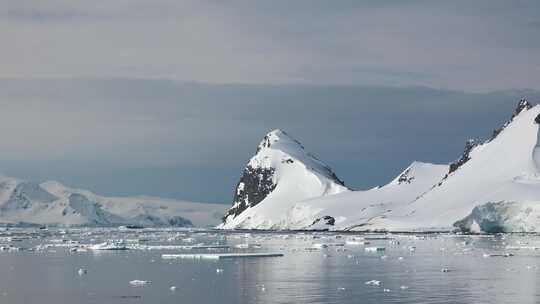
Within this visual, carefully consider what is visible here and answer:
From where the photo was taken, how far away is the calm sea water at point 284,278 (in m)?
34.8

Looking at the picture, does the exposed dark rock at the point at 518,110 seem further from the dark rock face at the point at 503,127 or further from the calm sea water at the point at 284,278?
the calm sea water at the point at 284,278

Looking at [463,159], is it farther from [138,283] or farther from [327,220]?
[138,283]

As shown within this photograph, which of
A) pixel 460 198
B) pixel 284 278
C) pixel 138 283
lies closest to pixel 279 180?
pixel 460 198

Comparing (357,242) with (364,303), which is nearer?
(364,303)

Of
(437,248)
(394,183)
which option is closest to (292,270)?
(437,248)

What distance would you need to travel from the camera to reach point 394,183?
160 meters

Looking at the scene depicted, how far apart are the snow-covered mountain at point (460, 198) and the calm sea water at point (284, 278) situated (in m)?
41.4

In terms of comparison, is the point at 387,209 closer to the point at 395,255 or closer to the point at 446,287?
the point at 395,255

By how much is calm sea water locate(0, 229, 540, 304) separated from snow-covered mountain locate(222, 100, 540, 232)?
41385mm

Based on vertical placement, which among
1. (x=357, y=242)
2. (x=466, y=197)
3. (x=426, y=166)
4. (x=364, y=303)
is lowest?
(x=364, y=303)

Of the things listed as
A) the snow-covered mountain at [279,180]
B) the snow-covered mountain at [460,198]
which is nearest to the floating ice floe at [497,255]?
the snow-covered mountain at [460,198]

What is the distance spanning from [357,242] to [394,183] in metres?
79.0

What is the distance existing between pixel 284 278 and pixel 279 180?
468ft

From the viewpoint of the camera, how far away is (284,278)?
42.5m
